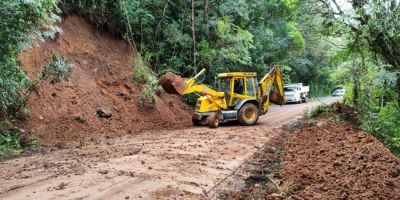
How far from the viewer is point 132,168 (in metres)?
8.57

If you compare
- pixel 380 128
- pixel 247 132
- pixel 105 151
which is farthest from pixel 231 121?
pixel 105 151

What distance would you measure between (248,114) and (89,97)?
6.20 meters

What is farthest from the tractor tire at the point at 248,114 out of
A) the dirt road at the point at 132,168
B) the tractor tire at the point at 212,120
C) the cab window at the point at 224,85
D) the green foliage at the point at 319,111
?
the dirt road at the point at 132,168

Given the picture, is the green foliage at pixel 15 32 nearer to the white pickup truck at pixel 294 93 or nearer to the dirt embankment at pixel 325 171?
the dirt embankment at pixel 325 171

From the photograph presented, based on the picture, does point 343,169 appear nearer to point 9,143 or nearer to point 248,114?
point 9,143

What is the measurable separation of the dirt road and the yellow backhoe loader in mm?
3001

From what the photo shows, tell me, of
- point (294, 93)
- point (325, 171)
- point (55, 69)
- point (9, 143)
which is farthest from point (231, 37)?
point (325, 171)

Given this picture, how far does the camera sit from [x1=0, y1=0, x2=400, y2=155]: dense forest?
11.6 metres

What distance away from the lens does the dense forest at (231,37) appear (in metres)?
11.6

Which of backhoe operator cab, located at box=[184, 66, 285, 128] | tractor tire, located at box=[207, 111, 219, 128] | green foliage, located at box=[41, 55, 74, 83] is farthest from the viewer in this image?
backhoe operator cab, located at box=[184, 66, 285, 128]

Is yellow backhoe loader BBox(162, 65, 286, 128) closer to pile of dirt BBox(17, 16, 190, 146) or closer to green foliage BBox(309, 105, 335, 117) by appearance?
pile of dirt BBox(17, 16, 190, 146)

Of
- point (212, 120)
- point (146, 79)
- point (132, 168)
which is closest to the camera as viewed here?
point (132, 168)

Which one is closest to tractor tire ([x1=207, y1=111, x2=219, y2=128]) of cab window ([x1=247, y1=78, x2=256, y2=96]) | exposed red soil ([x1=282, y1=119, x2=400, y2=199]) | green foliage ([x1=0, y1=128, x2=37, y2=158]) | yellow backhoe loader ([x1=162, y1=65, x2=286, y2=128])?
yellow backhoe loader ([x1=162, y1=65, x2=286, y2=128])

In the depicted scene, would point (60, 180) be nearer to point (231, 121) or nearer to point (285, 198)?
point (285, 198)
